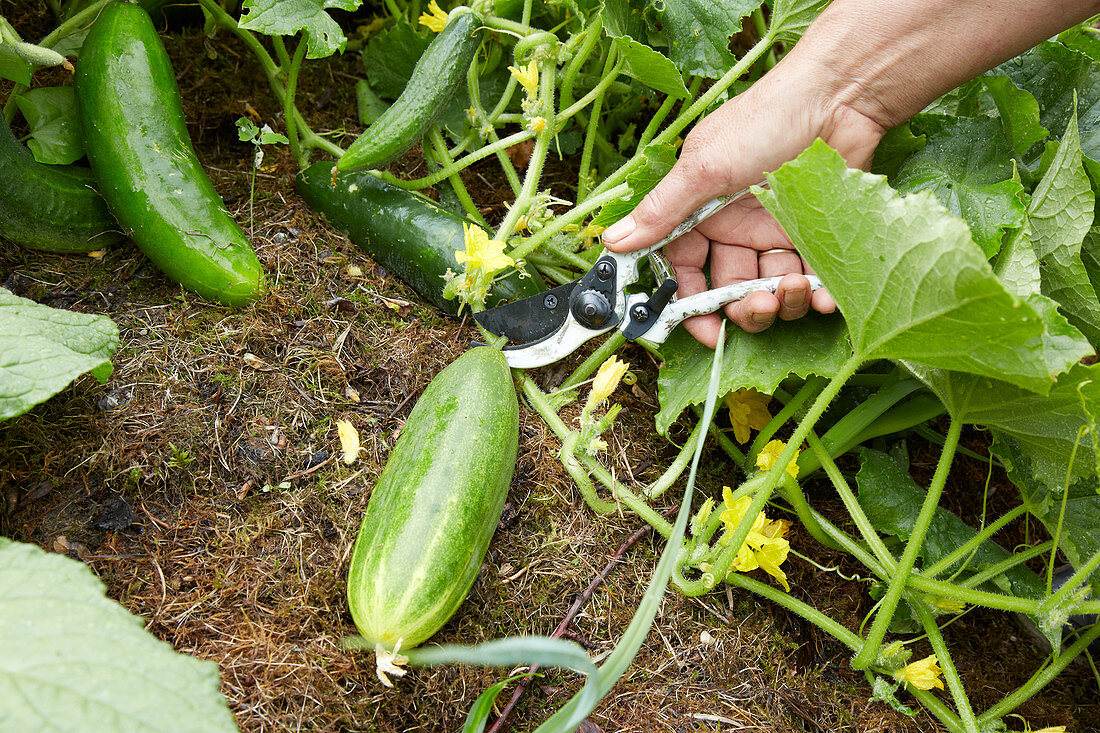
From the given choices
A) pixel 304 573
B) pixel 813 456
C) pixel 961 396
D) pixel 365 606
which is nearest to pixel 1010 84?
pixel 961 396

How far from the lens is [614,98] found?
2734mm

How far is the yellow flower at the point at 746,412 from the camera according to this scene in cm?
210

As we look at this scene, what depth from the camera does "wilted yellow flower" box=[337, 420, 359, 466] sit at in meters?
1.89

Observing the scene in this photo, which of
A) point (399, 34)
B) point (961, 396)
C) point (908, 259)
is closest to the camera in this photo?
point (908, 259)

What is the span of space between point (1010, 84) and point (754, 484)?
1157 millimetres

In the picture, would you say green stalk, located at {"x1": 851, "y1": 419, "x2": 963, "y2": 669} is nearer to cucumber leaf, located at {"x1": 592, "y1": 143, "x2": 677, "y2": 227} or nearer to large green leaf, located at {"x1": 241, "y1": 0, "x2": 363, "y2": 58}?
cucumber leaf, located at {"x1": 592, "y1": 143, "x2": 677, "y2": 227}

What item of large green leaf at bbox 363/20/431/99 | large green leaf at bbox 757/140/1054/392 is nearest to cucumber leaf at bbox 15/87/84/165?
large green leaf at bbox 363/20/431/99

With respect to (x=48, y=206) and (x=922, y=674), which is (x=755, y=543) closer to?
(x=922, y=674)

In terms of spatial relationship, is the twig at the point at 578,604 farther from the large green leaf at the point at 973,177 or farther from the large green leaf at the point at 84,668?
the large green leaf at the point at 973,177

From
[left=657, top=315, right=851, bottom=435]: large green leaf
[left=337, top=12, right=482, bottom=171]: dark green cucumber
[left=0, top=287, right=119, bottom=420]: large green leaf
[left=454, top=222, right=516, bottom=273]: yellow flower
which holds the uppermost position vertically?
[left=337, top=12, right=482, bottom=171]: dark green cucumber

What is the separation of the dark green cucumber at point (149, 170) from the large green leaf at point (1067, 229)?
6.44 feet

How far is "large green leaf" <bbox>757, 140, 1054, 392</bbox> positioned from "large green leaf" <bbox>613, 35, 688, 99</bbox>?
2.03ft

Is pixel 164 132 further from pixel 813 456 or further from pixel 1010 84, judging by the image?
pixel 1010 84

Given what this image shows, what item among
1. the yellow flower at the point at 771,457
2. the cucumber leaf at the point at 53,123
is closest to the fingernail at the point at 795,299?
the yellow flower at the point at 771,457
